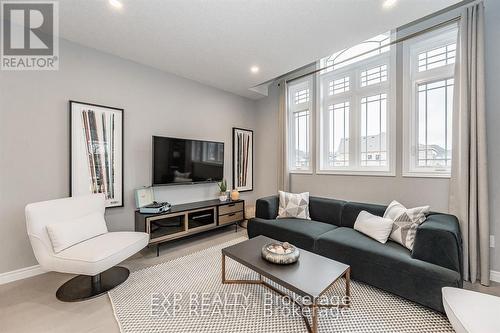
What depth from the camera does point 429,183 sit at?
8.50ft

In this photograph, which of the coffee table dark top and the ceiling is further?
the ceiling

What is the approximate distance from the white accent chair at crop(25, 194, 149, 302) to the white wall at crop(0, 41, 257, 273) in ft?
1.65

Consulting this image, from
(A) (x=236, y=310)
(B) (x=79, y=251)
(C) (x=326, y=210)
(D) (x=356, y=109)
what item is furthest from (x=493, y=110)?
(B) (x=79, y=251)

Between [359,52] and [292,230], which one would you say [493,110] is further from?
[292,230]

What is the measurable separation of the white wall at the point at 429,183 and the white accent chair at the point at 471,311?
52.9 inches

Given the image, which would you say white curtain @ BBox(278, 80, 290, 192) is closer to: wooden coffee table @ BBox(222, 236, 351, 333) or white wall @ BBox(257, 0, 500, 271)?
white wall @ BBox(257, 0, 500, 271)

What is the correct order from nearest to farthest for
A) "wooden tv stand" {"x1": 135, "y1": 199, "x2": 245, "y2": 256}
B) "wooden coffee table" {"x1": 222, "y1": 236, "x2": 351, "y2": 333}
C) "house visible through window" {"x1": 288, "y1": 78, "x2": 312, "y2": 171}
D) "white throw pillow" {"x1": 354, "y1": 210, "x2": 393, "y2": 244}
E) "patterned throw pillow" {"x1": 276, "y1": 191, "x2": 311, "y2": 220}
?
1. "wooden coffee table" {"x1": 222, "y1": 236, "x2": 351, "y2": 333}
2. "white throw pillow" {"x1": 354, "y1": 210, "x2": 393, "y2": 244}
3. "wooden tv stand" {"x1": 135, "y1": 199, "x2": 245, "y2": 256}
4. "patterned throw pillow" {"x1": 276, "y1": 191, "x2": 311, "y2": 220}
5. "house visible through window" {"x1": 288, "y1": 78, "x2": 312, "y2": 171}

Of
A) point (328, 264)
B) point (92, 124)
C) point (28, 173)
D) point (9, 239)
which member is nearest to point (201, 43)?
point (92, 124)

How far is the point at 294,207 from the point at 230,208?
1178 millimetres

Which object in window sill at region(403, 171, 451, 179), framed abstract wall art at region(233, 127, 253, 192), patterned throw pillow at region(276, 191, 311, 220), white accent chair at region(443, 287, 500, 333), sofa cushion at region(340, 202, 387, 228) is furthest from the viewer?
framed abstract wall art at region(233, 127, 253, 192)

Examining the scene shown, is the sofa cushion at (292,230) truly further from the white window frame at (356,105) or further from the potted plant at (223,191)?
the white window frame at (356,105)

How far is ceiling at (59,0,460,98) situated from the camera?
201cm

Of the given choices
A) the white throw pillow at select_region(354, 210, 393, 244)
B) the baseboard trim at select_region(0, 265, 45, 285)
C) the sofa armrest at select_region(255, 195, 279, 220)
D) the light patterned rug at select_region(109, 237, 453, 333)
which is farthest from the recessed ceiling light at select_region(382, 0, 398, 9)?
the baseboard trim at select_region(0, 265, 45, 285)

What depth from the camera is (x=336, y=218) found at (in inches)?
120
